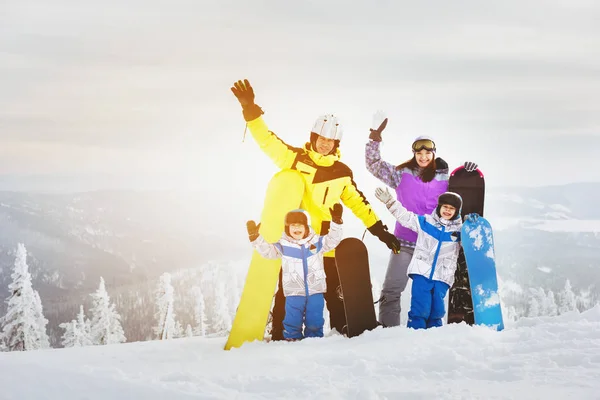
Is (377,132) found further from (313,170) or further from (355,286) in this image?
(355,286)

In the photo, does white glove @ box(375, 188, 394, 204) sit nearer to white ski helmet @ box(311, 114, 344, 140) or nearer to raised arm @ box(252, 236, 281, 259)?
white ski helmet @ box(311, 114, 344, 140)

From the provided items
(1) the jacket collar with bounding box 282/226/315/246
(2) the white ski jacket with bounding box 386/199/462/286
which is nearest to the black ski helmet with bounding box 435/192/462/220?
(2) the white ski jacket with bounding box 386/199/462/286

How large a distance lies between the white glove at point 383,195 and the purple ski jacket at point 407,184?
2.44ft

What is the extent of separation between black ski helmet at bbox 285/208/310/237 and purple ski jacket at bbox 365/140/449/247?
1490 millimetres

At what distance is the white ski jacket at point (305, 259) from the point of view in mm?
7020

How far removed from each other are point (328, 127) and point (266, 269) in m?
2.02

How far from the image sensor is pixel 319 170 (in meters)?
7.41

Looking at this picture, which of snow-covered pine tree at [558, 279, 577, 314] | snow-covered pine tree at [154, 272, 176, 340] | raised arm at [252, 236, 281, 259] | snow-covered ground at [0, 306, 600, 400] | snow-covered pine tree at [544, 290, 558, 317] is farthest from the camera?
snow-covered pine tree at [544, 290, 558, 317]

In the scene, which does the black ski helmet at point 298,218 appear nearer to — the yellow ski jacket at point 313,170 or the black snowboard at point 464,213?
the yellow ski jacket at point 313,170

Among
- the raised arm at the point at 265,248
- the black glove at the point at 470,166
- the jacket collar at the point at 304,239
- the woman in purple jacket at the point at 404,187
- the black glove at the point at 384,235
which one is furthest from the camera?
the black glove at the point at 470,166

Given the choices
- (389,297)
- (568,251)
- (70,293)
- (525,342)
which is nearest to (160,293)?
(389,297)

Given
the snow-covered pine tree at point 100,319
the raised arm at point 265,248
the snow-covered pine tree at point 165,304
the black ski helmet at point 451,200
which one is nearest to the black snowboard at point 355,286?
the raised arm at point 265,248

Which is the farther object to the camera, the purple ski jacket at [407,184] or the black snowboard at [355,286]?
the purple ski jacket at [407,184]

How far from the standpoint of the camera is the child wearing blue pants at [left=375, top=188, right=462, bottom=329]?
730 cm
